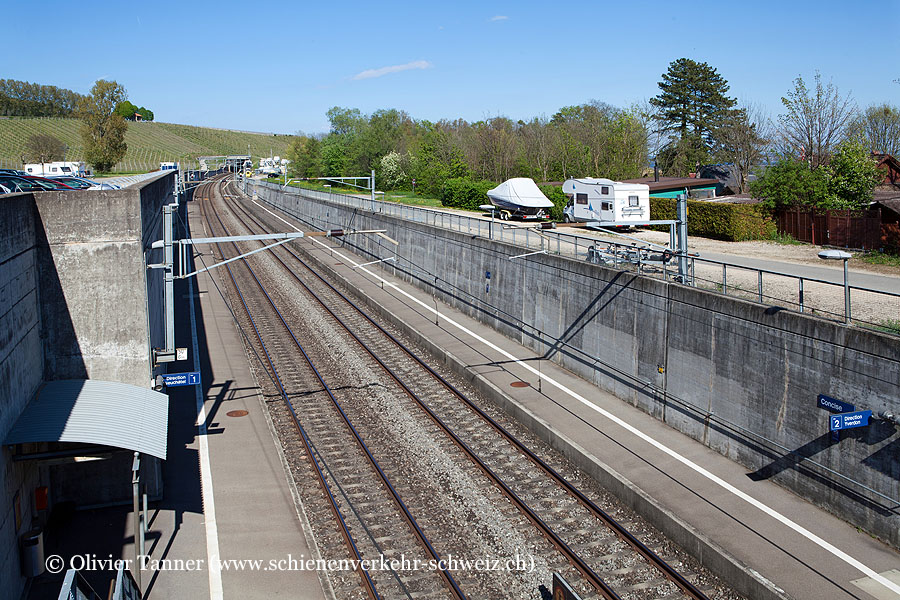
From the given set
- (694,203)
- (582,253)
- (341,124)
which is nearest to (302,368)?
(582,253)

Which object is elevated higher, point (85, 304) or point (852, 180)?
point (852, 180)

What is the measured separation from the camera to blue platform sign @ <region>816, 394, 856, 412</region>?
11539 mm

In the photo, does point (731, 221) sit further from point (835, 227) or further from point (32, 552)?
point (32, 552)

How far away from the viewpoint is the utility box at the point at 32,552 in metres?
10.4

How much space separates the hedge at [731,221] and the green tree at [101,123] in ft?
201

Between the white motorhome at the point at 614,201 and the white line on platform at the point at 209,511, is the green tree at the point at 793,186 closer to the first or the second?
the white motorhome at the point at 614,201

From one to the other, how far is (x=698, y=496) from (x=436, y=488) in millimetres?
4802

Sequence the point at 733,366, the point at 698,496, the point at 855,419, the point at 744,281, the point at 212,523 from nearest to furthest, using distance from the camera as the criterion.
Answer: the point at 855,419 < the point at 212,523 < the point at 698,496 < the point at 733,366 < the point at 744,281

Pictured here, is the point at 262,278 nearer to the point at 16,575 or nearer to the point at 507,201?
the point at 507,201

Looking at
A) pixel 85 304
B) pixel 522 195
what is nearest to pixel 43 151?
pixel 522 195

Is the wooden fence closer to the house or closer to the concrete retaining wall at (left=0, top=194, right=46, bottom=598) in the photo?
the house

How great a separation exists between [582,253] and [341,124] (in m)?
121

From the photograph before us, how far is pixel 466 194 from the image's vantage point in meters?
55.9

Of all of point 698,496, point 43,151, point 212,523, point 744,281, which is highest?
point 43,151
